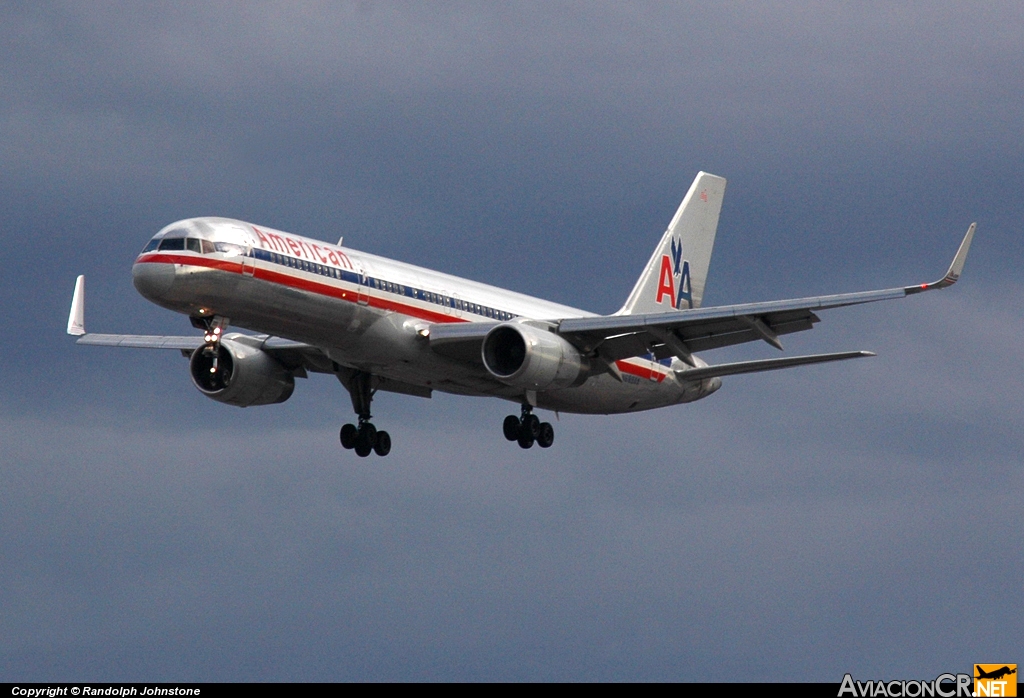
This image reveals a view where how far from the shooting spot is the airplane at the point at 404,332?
158ft

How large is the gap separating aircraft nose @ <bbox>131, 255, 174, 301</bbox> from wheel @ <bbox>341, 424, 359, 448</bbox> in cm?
1187

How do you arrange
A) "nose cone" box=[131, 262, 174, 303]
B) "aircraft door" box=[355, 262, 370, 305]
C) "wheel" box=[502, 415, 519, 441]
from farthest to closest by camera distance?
"wheel" box=[502, 415, 519, 441] < "aircraft door" box=[355, 262, 370, 305] < "nose cone" box=[131, 262, 174, 303]

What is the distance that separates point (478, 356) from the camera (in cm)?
5253

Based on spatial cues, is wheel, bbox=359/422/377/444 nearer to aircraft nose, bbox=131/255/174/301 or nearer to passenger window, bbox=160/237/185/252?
aircraft nose, bbox=131/255/174/301

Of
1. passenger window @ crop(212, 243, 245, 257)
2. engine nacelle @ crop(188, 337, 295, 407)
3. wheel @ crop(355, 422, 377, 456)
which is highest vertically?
engine nacelle @ crop(188, 337, 295, 407)

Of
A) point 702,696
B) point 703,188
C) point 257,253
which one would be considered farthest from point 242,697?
point 703,188

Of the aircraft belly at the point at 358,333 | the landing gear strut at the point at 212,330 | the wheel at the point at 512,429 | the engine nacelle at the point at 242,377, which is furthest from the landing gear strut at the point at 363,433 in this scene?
the landing gear strut at the point at 212,330

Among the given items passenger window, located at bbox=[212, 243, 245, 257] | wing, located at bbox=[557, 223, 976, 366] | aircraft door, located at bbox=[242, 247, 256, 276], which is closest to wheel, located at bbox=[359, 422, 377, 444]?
wing, located at bbox=[557, 223, 976, 366]

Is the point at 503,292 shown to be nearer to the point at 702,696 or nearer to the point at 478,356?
the point at 478,356

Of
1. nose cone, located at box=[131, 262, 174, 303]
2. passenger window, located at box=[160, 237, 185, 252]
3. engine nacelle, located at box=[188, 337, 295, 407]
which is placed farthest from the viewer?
engine nacelle, located at box=[188, 337, 295, 407]

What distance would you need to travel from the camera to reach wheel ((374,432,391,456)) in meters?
58.0

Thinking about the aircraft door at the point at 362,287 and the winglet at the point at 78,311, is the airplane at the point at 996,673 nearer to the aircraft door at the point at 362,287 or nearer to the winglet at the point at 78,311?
the aircraft door at the point at 362,287

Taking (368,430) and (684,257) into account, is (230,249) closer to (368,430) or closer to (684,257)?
(368,430)

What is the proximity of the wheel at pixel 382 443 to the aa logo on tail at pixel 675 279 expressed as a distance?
11.7 meters
